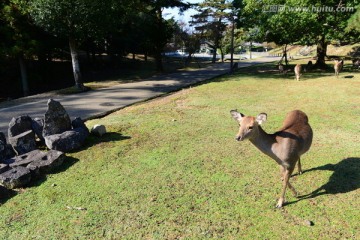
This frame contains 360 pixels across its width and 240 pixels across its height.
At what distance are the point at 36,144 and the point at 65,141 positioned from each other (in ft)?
4.43

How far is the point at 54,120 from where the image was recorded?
8945 millimetres

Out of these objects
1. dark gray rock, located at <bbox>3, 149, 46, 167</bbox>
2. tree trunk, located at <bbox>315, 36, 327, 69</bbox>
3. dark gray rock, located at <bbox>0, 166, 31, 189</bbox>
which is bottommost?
dark gray rock, located at <bbox>0, 166, 31, 189</bbox>

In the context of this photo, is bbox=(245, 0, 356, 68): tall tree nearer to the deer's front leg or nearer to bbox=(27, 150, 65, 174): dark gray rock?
the deer's front leg

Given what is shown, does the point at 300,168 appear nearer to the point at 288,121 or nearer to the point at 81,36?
the point at 288,121

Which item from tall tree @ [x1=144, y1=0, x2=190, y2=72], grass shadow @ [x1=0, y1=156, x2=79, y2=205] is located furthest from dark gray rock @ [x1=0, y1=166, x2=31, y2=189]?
tall tree @ [x1=144, y1=0, x2=190, y2=72]

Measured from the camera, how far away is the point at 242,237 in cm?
484

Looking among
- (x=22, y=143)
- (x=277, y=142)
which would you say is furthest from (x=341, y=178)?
(x=22, y=143)

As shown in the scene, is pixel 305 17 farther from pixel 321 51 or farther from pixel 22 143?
pixel 22 143

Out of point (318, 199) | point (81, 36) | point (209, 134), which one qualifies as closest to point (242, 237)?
point (318, 199)

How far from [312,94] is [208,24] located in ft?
113

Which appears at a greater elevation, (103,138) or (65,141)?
(65,141)

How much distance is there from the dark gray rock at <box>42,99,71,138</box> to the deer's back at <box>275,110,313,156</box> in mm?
6487

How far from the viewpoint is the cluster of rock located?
694 cm
